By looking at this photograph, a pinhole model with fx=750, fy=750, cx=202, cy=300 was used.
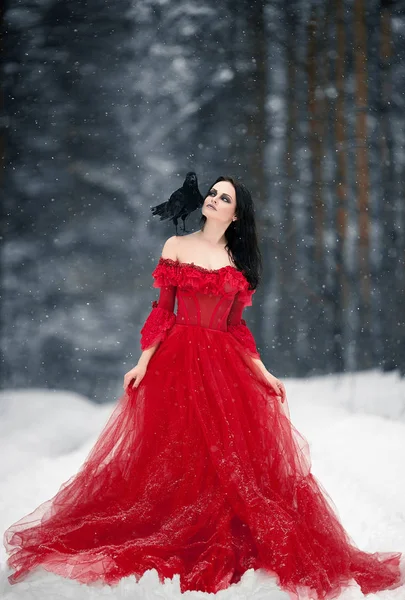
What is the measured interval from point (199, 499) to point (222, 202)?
0.94 meters

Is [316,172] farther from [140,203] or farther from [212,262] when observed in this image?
[212,262]

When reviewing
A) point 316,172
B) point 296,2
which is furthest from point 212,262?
point 296,2

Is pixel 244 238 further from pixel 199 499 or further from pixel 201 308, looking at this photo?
pixel 199 499

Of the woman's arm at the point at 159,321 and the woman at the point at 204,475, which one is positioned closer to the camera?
the woman at the point at 204,475

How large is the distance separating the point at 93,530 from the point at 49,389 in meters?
2.18

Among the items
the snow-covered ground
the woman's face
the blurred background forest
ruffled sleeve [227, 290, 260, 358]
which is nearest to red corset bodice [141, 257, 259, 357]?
ruffled sleeve [227, 290, 260, 358]

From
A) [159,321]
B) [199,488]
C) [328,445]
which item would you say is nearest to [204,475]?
[199,488]

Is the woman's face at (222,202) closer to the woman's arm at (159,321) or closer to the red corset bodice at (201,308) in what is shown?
the woman's arm at (159,321)

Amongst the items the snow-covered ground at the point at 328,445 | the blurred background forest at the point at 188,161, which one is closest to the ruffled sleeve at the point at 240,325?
the snow-covered ground at the point at 328,445

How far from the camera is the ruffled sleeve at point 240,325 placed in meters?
2.36

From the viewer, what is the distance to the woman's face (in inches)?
94.9

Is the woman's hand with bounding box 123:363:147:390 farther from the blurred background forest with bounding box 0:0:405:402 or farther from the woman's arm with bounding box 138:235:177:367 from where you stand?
the blurred background forest with bounding box 0:0:405:402

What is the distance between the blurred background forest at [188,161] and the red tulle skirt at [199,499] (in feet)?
6.31

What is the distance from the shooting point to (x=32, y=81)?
13.3 ft
